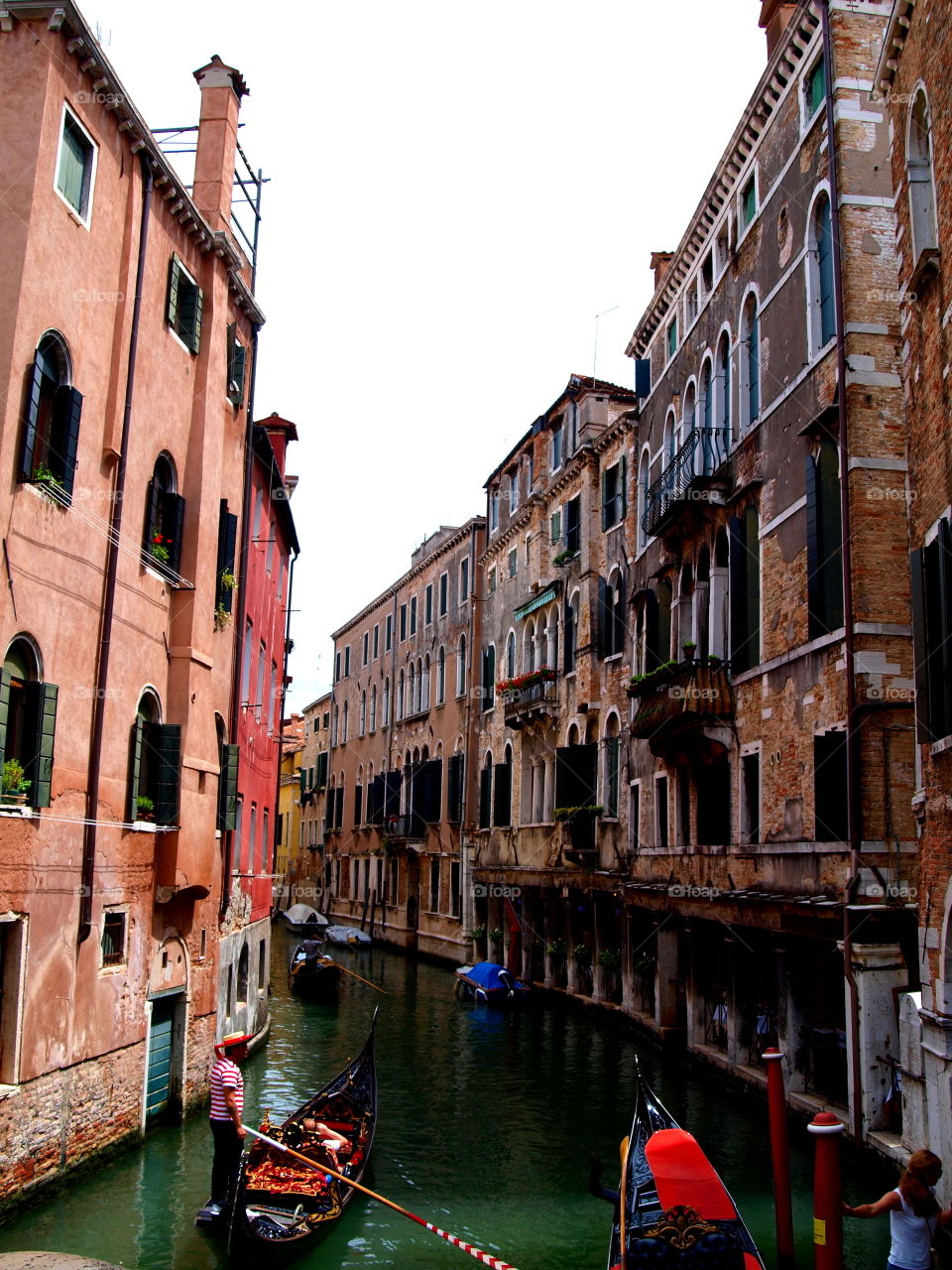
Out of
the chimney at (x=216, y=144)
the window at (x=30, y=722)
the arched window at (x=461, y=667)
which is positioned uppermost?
the chimney at (x=216, y=144)

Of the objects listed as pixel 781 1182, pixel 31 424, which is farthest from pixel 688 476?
pixel 781 1182

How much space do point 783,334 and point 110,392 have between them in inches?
370

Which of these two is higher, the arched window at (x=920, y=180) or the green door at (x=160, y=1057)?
the arched window at (x=920, y=180)

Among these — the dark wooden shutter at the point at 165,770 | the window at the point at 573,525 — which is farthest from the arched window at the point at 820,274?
the window at the point at 573,525

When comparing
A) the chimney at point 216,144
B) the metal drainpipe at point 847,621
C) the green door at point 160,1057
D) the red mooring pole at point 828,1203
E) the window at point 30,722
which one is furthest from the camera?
the chimney at point 216,144

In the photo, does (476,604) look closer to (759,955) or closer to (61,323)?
(759,955)

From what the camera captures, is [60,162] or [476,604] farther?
[476,604]

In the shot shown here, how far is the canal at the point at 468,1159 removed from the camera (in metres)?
10.3

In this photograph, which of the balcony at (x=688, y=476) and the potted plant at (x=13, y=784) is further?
the balcony at (x=688, y=476)

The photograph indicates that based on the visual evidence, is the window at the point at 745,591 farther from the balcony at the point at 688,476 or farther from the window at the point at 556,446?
the window at the point at 556,446

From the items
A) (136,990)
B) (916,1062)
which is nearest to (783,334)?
(916,1062)

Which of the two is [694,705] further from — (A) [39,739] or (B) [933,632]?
(A) [39,739]

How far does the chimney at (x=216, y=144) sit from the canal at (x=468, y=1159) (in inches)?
434

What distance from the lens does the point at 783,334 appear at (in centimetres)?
1677
